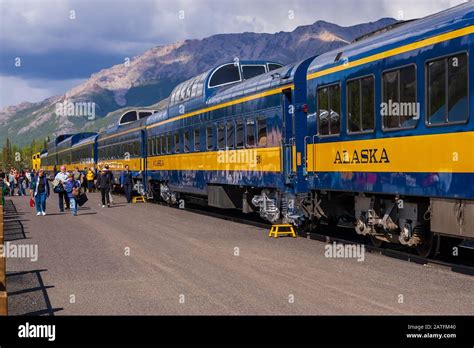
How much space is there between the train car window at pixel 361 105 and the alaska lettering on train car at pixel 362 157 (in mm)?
439

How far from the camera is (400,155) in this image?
12.1 m

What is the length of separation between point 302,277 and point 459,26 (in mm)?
4539

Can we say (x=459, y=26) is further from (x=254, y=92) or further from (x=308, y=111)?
(x=254, y=92)

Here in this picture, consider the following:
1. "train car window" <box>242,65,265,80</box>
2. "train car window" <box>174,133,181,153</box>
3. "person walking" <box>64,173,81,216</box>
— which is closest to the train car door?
"train car window" <box>242,65,265,80</box>

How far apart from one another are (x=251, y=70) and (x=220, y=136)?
3.80 metres

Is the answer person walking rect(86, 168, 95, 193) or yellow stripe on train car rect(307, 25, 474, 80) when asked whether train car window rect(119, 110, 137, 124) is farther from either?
yellow stripe on train car rect(307, 25, 474, 80)

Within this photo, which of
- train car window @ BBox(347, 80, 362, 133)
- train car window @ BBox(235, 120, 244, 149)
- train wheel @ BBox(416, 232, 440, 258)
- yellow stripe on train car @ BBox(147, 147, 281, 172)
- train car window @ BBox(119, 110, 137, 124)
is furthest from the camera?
train car window @ BBox(119, 110, 137, 124)

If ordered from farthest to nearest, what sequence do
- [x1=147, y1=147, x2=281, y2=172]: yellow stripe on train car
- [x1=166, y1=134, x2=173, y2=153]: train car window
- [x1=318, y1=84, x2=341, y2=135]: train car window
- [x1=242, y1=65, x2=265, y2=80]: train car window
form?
[x1=166, y1=134, x2=173, y2=153]: train car window → [x1=242, y1=65, x2=265, y2=80]: train car window → [x1=147, y1=147, x2=281, y2=172]: yellow stripe on train car → [x1=318, y1=84, x2=341, y2=135]: train car window

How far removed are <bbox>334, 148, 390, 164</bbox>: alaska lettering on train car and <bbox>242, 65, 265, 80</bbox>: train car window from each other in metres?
10.5

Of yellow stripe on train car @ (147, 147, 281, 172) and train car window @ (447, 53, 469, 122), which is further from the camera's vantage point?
yellow stripe on train car @ (147, 147, 281, 172)

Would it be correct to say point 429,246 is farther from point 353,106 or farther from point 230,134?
point 230,134

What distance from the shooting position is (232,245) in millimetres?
15492

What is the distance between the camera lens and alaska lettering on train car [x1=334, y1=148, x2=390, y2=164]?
500 inches

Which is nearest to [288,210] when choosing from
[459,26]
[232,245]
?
[232,245]
